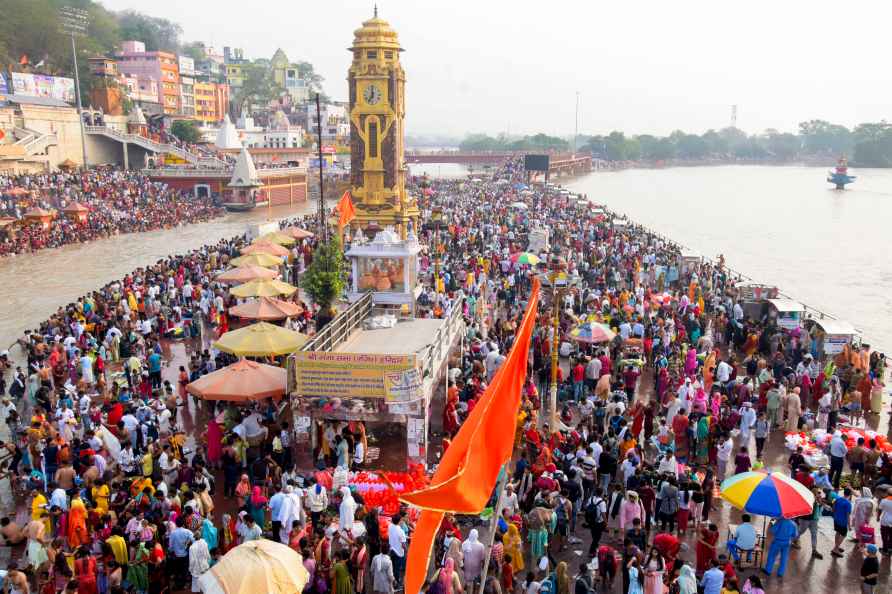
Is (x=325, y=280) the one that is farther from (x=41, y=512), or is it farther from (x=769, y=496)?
(x=769, y=496)

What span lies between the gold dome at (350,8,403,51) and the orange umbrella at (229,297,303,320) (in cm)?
1507

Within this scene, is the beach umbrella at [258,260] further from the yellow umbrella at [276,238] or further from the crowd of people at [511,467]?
the yellow umbrella at [276,238]

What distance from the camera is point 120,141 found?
58094mm

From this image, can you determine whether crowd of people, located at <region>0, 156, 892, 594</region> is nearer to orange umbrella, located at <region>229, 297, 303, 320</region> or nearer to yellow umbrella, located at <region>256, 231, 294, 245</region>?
orange umbrella, located at <region>229, 297, 303, 320</region>

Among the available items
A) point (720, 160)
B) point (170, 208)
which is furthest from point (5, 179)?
point (720, 160)

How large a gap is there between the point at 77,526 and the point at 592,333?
372 inches

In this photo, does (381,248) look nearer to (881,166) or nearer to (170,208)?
(170,208)

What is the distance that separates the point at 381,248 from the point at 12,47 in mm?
67019

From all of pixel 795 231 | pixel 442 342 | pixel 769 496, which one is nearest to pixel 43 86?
pixel 442 342

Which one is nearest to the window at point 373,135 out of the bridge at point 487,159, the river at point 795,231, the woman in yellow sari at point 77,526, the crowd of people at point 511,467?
the crowd of people at point 511,467

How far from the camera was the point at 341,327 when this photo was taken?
43.4 ft

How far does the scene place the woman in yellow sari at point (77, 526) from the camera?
8688 millimetres

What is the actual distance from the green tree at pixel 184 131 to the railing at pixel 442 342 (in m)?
61.6

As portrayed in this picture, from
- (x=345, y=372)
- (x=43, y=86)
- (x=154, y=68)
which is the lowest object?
(x=345, y=372)
